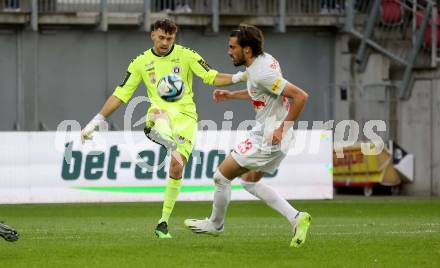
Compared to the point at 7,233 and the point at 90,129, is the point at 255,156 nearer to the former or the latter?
the point at 90,129

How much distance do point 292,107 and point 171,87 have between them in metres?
2.86

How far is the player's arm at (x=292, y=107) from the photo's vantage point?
1177 centimetres

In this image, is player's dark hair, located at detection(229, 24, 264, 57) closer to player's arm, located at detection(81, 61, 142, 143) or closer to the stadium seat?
player's arm, located at detection(81, 61, 142, 143)

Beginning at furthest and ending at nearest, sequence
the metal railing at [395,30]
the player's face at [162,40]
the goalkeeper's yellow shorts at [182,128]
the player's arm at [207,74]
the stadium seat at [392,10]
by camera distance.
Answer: the stadium seat at [392,10] → the metal railing at [395,30] → the goalkeeper's yellow shorts at [182,128] → the player's face at [162,40] → the player's arm at [207,74]

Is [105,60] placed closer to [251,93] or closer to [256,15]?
[256,15]

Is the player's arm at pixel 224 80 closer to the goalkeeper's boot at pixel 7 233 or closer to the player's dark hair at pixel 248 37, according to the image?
the player's dark hair at pixel 248 37

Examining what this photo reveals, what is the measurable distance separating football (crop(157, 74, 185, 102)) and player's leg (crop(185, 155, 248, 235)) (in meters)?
1.90

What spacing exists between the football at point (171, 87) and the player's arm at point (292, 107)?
254cm

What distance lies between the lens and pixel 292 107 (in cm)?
1180

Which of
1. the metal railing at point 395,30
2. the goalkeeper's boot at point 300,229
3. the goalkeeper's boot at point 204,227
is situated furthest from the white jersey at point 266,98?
the metal railing at point 395,30

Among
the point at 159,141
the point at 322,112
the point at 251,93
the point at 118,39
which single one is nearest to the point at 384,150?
the point at 322,112

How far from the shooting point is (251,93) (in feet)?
40.5

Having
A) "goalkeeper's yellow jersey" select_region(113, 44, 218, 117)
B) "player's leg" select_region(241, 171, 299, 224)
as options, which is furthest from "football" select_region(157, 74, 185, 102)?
"player's leg" select_region(241, 171, 299, 224)

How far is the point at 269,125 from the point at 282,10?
1922 centimetres
